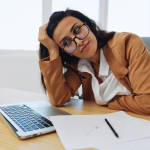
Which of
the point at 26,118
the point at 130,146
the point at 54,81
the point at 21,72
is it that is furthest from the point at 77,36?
the point at 21,72

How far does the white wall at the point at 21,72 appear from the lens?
7.72 feet

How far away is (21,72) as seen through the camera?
2.41 metres

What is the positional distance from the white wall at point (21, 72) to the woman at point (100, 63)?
1.37 m

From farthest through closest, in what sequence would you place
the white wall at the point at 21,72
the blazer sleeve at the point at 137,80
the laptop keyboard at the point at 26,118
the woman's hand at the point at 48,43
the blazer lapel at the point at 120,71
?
the white wall at the point at 21,72, the woman's hand at the point at 48,43, the blazer lapel at the point at 120,71, the blazer sleeve at the point at 137,80, the laptop keyboard at the point at 26,118

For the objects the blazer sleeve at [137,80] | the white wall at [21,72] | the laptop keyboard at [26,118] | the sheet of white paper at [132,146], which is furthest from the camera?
the white wall at [21,72]

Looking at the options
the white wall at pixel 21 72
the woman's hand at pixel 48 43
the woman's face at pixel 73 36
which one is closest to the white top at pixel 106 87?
the woman's face at pixel 73 36

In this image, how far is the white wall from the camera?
235 centimetres

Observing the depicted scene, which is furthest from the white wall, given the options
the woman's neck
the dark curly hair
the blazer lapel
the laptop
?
the laptop

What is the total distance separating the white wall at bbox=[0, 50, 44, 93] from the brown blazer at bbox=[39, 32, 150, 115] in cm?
137

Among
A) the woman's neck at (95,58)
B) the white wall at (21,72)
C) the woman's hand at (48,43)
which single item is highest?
the woman's hand at (48,43)

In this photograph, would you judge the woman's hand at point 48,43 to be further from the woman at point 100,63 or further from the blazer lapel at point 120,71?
the blazer lapel at point 120,71

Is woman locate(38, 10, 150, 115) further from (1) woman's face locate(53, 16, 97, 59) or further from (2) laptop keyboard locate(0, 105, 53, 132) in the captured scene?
(2) laptop keyboard locate(0, 105, 53, 132)

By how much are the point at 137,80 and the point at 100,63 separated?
0.83 feet

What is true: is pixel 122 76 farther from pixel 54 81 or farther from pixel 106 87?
pixel 54 81
